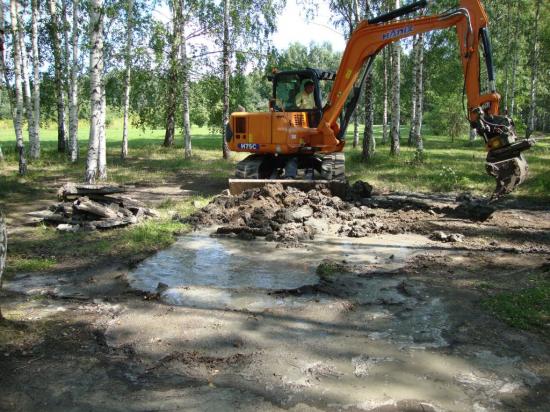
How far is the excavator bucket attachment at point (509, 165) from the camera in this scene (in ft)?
27.5

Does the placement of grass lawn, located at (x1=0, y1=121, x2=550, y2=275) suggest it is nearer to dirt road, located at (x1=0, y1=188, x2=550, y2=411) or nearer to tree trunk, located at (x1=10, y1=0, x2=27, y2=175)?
tree trunk, located at (x1=10, y1=0, x2=27, y2=175)

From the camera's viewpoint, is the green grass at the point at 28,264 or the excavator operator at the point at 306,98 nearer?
the green grass at the point at 28,264

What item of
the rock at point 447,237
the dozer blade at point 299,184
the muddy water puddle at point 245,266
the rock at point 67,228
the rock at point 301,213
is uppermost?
the dozer blade at point 299,184

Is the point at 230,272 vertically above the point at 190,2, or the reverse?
the point at 190,2

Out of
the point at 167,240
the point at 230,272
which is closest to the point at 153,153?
the point at 167,240

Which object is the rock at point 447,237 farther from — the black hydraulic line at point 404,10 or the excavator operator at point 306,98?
the excavator operator at point 306,98

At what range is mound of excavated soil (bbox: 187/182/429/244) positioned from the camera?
880 centimetres

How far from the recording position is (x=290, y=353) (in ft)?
14.4

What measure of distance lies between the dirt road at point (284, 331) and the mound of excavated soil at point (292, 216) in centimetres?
32

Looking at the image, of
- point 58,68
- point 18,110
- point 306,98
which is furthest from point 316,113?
point 58,68

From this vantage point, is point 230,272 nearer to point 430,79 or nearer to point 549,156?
point 549,156

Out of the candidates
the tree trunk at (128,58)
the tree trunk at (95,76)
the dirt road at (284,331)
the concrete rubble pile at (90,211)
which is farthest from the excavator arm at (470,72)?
the tree trunk at (128,58)

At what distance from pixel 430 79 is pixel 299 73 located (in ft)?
88.2

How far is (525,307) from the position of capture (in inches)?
209
